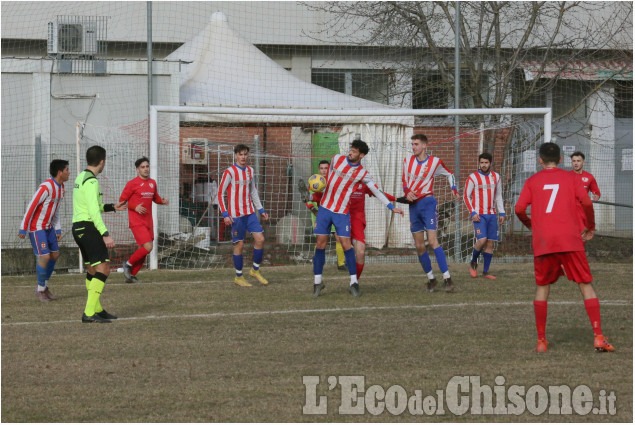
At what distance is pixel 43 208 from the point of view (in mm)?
11844

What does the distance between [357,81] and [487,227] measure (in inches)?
400

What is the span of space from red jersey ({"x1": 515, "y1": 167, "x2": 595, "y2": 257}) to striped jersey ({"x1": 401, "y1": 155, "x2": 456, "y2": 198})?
4191 mm

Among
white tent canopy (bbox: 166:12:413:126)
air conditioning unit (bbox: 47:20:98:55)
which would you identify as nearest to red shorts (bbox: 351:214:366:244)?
white tent canopy (bbox: 166:12:413:126)

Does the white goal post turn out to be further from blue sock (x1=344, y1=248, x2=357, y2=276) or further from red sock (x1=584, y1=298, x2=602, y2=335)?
red sock (x1=584, y1=298, x2=602, y2=335)

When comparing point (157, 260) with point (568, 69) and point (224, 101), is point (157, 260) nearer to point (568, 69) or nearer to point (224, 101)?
point (224, 101)

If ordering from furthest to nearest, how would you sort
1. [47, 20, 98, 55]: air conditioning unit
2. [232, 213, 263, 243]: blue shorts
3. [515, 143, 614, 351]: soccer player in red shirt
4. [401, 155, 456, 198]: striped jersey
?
[47, 20, 98, 55]: air conditioning unit
[232, 213, 263, 243]: blue shorts
[401, 155, 456, 198]: striped jersey
[515, 143, 614, 351]: soccer player in red shirt

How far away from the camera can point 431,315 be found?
964cm

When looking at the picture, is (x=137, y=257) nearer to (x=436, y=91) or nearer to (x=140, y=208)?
(x=140, y=208)

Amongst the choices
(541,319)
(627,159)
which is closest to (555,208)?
(541,319)

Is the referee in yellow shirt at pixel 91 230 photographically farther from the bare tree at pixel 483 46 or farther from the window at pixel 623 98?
the window at pixel 623 98

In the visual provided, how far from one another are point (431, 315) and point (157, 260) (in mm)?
7538

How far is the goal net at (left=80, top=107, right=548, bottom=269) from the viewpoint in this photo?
1681 centimetres

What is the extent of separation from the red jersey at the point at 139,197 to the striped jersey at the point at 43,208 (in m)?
1.35

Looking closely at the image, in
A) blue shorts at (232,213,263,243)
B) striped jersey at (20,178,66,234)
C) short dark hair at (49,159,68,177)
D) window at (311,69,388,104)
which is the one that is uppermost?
window at (311,69,388,104)
